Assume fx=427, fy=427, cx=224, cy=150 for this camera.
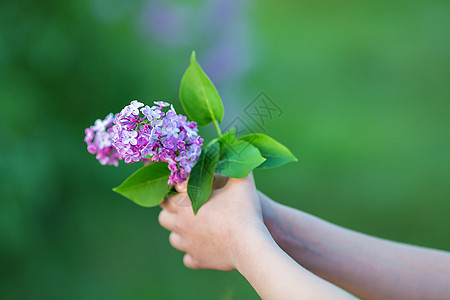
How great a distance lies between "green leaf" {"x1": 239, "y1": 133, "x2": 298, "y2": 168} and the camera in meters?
0.66

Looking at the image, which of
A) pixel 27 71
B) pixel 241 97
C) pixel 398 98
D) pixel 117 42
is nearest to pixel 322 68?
pixel 398 98

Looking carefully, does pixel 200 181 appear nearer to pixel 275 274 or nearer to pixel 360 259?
pixel 275 274

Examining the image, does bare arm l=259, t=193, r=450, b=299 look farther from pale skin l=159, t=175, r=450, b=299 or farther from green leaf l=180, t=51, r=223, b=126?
green leaf l=180, t=51, r=223, b=126

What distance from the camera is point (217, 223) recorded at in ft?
2.05

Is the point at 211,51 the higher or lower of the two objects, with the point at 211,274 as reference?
higher

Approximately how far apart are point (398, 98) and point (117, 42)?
1.86 m

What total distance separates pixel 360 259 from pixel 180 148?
36 centimetres

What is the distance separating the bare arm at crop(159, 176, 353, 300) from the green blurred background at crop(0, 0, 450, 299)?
275mm

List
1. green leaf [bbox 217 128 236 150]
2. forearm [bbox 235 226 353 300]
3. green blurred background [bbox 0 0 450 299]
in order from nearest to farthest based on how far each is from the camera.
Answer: forearm [bbox 235 226 353 300] < green leaf [bbox 217 128 236 150] < green blurred background [bbox 0 0 450 299]

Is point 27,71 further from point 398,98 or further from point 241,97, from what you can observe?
point 398,98

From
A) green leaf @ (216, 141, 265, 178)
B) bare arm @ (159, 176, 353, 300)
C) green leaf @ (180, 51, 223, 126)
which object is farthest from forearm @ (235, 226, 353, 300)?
green leaf @ (180, 51, 223, 126)

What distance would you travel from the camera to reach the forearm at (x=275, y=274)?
1.44 feet

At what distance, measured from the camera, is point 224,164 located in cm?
65

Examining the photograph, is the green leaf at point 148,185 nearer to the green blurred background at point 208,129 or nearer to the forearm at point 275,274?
the forearm at point 275,274
